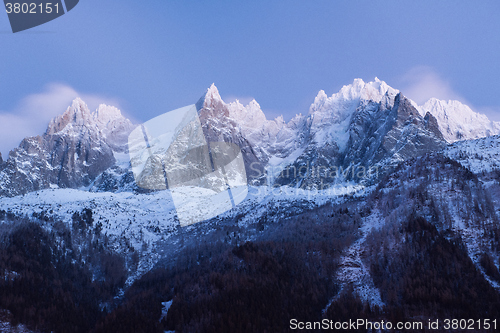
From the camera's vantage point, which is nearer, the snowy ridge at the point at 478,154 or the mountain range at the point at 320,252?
the mountain range at the point at 320,252

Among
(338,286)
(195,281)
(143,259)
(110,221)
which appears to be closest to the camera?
(338,286)

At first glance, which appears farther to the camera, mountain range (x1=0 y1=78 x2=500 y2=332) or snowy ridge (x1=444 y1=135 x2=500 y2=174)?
snowy ridge (x1=444 y1=135 x2=500 y2=174)

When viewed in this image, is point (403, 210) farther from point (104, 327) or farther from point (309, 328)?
point (104, 327)

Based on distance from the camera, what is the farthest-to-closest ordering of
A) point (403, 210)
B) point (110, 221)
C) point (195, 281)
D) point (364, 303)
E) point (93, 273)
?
point (110, 221) → point (93, 273) → point (403, 210) → point (195, 281) → point (364, 303)

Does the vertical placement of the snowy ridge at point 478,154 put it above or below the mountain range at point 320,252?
above

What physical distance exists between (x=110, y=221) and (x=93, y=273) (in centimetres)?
A: 2366

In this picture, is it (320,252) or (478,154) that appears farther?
(478,154)

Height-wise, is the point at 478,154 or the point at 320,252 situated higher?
the point at 478,154

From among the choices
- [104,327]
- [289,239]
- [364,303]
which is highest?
[289,239]

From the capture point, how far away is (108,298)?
5341 cm

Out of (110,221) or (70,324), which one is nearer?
(70,324)

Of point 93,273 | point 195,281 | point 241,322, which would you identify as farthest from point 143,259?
point 241,322

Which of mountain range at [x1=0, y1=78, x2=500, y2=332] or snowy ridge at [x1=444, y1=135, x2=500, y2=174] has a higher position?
snowy ridge at [x1=444, y1=135, x2=500, y2=174]

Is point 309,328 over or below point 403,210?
below
